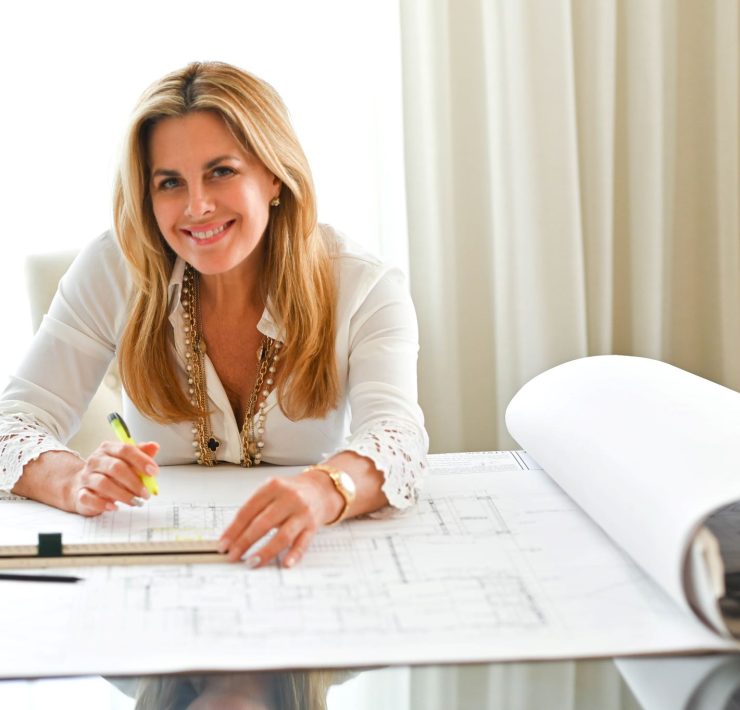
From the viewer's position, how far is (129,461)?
142cm

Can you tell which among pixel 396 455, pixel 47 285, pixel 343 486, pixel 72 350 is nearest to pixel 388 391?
pixel 396 455

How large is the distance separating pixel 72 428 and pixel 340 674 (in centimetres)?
101

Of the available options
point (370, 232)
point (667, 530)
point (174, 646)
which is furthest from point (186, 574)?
point (370, 232)

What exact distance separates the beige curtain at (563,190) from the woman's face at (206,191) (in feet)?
3.50

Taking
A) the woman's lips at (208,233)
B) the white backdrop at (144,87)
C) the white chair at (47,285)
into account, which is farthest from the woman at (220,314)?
the white backdrop at (144,87)

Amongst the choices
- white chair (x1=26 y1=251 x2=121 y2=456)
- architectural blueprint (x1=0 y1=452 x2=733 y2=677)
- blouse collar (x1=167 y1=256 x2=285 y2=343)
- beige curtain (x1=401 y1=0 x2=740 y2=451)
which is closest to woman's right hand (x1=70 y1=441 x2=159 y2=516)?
architectural blueprint (x1=0 y1=452 x2=733 y2=677)

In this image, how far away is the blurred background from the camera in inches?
103

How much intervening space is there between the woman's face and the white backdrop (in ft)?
3.19

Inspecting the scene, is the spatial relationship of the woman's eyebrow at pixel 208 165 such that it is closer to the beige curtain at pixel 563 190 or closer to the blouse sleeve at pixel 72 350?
the blouse sleeve at pixel 72 350

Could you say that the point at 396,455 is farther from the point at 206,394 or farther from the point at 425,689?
the point at 425,689

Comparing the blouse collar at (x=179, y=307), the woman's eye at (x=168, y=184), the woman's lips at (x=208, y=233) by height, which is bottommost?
the blouse collar at (x=179, y=307)

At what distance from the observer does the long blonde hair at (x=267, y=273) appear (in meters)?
1.71

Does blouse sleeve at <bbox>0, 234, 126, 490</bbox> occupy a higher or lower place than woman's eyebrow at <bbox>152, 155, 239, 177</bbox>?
lower

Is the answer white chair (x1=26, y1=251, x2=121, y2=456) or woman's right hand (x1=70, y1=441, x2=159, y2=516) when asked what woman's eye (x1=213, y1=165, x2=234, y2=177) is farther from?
white chair (x1=26, y1=251, x2=121, y2=456)
